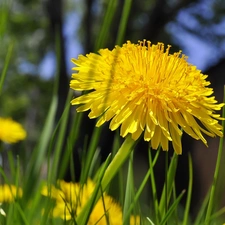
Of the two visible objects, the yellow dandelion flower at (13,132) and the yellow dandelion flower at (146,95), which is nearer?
the yellow dandelion flower at (146,95)

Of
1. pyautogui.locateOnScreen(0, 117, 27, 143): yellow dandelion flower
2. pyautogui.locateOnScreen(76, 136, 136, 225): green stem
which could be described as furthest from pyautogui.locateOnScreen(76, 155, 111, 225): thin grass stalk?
pyautogui.locateOnScreen(0, 117, 27, 143): yellow dandelion flower

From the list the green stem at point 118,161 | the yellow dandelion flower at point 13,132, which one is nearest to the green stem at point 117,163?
the green stem at point 118,161

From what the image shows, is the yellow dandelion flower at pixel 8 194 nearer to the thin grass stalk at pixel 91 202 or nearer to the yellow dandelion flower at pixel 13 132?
the thin grass stalk at pixel 91 202

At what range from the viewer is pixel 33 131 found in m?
17.0

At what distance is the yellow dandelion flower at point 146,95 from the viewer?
0.46 meters

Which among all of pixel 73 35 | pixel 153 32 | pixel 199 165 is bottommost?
pixel 199 165

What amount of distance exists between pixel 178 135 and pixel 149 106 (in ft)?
0.12

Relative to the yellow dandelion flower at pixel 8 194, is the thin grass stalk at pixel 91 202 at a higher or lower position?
higher

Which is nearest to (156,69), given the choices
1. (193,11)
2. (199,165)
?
(199,165)

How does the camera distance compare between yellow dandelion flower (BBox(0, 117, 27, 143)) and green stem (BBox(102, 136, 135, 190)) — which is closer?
green stem (BBox(102, 136, 135, 190))

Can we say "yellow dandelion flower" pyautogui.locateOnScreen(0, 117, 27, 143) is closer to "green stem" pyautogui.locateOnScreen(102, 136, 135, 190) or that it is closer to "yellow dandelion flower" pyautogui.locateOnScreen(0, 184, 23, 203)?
"yellow dandelion flower" pyautogui.locateOnScreen(0, 184, 23, 203)

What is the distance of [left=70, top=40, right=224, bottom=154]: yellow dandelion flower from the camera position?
17.9 inches

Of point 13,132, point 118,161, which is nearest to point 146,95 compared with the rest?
point 118,161

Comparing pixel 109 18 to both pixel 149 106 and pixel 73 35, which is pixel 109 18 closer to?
pixel 149 106
